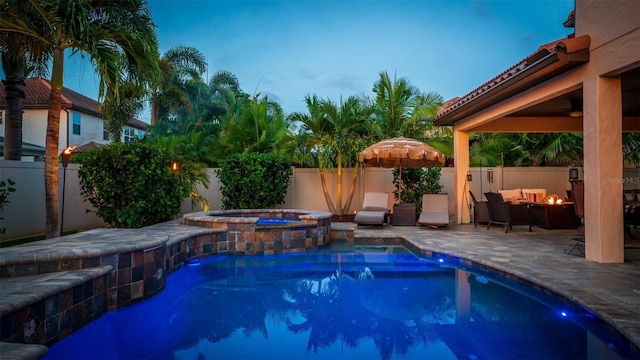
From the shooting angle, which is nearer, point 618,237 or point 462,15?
point 618,237

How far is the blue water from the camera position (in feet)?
11.6

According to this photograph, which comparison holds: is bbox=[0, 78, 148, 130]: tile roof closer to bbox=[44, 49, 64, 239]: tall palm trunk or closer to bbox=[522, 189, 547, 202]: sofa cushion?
bbox=[44, 49, 64, 239]: tall palm trunk

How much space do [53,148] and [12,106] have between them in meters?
4.22

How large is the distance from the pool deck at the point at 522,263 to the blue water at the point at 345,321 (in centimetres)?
22

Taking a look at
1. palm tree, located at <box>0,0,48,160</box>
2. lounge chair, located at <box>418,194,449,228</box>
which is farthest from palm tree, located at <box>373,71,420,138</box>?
palm tree, located at <box>0,0,48,160</box>

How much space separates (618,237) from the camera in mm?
6008

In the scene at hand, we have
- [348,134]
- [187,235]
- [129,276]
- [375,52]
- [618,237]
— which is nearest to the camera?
[129,276]

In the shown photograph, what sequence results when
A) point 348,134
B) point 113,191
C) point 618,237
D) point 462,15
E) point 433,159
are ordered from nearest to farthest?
point 618,237, point 113,191, point 433,159, point 348,134, point 462,15

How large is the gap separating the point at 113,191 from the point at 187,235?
8.86 feet

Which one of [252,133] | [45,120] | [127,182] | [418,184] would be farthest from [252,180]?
[45,120]

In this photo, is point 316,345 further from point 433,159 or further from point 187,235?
point 433,159

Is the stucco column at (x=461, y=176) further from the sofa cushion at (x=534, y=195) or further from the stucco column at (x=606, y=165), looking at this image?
the stucco column at (x=606, y=165)

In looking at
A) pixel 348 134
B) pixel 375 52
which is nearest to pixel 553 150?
pixel 348 134

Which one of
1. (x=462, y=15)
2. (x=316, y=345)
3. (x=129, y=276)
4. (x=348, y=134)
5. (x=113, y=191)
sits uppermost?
(x=462, y=15)
